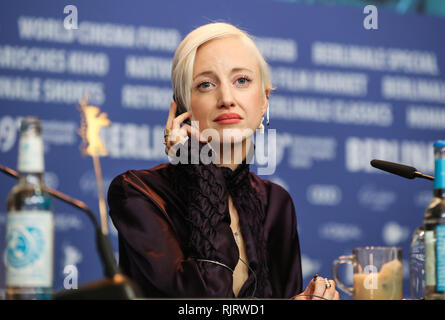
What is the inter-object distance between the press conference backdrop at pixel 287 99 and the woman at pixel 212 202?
41.3 inches

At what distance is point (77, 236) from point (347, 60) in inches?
67.5

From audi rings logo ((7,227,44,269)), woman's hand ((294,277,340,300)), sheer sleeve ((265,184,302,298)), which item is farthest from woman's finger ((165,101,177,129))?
audi rings logo ((7,227,44,269))

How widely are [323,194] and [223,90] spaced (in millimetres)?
1523

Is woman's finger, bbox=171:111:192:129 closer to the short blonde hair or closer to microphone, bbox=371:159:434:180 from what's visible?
the short blonde hair

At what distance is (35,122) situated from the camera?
0.92m

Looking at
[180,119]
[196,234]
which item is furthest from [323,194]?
[196,234]

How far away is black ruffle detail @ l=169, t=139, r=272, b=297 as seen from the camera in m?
1.77

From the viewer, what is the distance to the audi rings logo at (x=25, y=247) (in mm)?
874

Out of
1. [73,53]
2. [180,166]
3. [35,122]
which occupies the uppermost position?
[73,53]

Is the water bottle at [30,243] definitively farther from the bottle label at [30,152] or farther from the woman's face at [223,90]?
the woman's face at [223,90]

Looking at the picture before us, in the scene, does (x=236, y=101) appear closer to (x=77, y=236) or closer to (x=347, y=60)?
(x=77, y=236)

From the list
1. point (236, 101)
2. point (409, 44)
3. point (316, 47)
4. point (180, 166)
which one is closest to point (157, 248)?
point (180, 166)

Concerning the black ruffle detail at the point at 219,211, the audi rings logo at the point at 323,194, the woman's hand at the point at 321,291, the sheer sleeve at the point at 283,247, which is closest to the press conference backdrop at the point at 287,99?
the audi rings logo at the point at 323,194

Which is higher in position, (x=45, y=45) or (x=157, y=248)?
(x=45, y=45)
